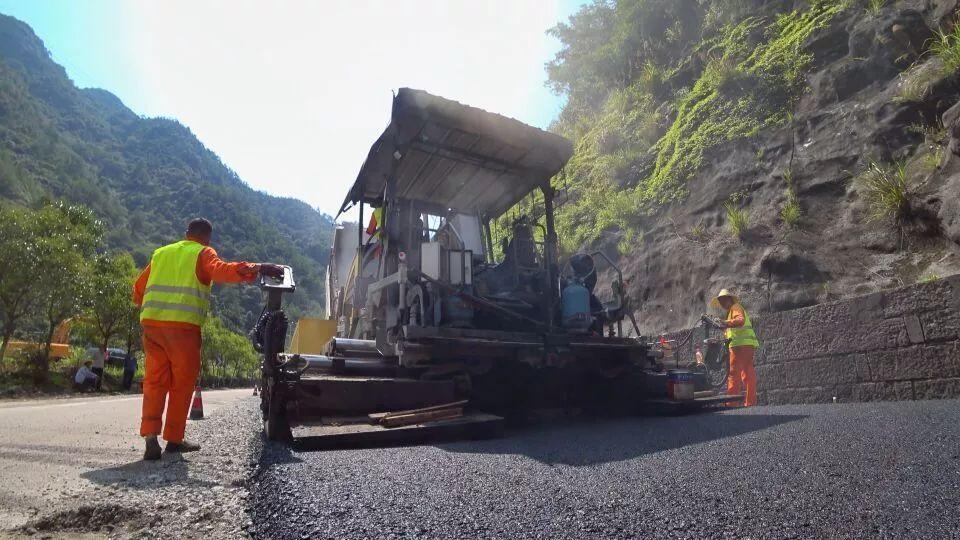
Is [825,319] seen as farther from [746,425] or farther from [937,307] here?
[746,425]

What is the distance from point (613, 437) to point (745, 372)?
8.86 ft

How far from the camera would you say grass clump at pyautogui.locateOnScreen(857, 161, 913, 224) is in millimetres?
5297

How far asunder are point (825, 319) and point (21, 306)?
1918cm

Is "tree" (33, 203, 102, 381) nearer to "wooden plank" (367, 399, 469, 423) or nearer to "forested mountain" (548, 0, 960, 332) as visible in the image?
"forested mountain" (548, 0, 960, 332)

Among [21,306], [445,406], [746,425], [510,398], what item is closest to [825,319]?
[746,425]

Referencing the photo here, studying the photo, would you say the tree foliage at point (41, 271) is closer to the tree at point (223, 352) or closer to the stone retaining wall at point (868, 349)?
the tree at point (223, 352)

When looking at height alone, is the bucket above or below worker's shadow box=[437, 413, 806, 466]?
above

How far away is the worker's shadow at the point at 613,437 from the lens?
2.78m

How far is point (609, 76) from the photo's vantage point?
13.5 meters

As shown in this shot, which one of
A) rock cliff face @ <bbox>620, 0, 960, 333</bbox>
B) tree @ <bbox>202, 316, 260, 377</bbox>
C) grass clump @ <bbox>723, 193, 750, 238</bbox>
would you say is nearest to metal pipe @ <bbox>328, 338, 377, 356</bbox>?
rock cliff face @ <bbox>620, 0, 960, 333</bbox>

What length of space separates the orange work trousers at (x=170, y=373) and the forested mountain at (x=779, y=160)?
3945 millimetres

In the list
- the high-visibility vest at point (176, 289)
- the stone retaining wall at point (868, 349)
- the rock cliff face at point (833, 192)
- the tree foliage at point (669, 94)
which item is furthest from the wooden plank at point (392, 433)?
the rock cliff face at point (833, 192)

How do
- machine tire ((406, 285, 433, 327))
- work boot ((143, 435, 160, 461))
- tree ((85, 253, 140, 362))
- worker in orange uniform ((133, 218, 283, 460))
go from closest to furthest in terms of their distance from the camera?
work boot ((143, 435, 160, 461)), worker in orange uniform ((133, 218, 283, 460)), machine tire ((406, 285, 433, 327)), tree ((85, 253, 140, 362))

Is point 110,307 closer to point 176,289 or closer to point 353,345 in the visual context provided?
point 353,345
